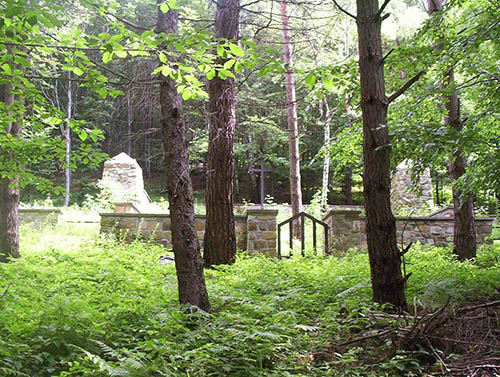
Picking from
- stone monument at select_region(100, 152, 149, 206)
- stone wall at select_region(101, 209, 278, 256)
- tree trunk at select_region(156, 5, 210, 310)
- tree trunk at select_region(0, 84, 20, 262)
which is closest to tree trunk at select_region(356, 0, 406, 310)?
tree trunk at select_region(156, 5, 210, 310)

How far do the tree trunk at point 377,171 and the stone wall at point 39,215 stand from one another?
9.20m

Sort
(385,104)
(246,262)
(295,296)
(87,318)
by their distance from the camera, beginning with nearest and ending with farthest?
(87,318), (385,104), (295,296), (246,262)

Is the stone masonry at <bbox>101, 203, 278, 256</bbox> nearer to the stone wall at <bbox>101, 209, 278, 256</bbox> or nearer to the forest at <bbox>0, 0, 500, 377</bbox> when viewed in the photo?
the stone wall at <bbox>101, 209, 278, 256</bbox>

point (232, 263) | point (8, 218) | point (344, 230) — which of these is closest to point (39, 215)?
point (8, 218)

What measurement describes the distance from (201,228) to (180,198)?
5.27m

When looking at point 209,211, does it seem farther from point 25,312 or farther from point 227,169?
point 25,312

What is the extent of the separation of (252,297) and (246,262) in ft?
8.06

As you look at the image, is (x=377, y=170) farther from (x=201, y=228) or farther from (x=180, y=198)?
(x=201, y=228)

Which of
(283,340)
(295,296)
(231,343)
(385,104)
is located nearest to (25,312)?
(231,343)

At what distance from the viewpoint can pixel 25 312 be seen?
3.19 metres

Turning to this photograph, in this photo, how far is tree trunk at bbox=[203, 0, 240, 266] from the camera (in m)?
6.97

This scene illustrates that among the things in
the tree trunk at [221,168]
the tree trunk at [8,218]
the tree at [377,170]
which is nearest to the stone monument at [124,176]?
the tree trunk at [8,218]

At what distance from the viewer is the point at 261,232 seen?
27.8ft

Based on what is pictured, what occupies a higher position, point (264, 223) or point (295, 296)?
point (264, 223)
